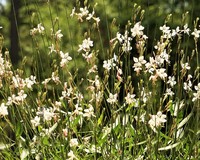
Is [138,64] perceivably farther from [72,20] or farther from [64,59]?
[72,20]

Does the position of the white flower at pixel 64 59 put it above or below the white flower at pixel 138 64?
above

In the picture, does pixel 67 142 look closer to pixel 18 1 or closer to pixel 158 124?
pixel 158 124

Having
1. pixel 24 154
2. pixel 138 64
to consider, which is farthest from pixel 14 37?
pixel 138 64

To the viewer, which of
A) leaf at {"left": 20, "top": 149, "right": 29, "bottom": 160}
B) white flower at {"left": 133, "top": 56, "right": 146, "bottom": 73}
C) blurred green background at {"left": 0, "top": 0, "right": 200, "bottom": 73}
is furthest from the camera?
blurred green background at {"left": 0, "top": 0, "right": 200, "bottom": 73}

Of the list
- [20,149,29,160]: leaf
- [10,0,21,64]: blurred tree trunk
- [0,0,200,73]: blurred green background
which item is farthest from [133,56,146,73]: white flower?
[10,0,21,64]: blurred tree trunk

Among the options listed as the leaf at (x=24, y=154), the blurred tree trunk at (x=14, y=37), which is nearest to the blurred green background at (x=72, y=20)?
the blurred tree trunk at (x=14, y=37)

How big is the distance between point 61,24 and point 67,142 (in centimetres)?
484

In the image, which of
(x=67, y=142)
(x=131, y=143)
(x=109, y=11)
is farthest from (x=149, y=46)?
(x=67, y=142)

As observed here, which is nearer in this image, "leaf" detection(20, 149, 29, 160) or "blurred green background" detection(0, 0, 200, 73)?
"leaf" detection(20, 149, 29, 160)

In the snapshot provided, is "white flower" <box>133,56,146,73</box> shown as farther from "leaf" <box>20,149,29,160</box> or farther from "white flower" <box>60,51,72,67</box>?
"leaf" <box>20,149,29,160</box>

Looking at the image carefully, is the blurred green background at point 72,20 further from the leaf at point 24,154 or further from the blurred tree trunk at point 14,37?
the leaf at point 24,154

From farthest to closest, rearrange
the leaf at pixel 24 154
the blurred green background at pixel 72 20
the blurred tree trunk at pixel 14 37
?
1. the blurred tree trunk at pixel 14 37
2. the blurred green background at pixel 72 20
3. the leaf at pixel 24 154

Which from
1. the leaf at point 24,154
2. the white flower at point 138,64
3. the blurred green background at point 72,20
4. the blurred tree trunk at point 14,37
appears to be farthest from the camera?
the blurred tree trunk at point 14,37

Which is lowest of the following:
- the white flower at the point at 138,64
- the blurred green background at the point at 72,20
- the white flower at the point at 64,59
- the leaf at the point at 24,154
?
the leaf at the point at 24,154
